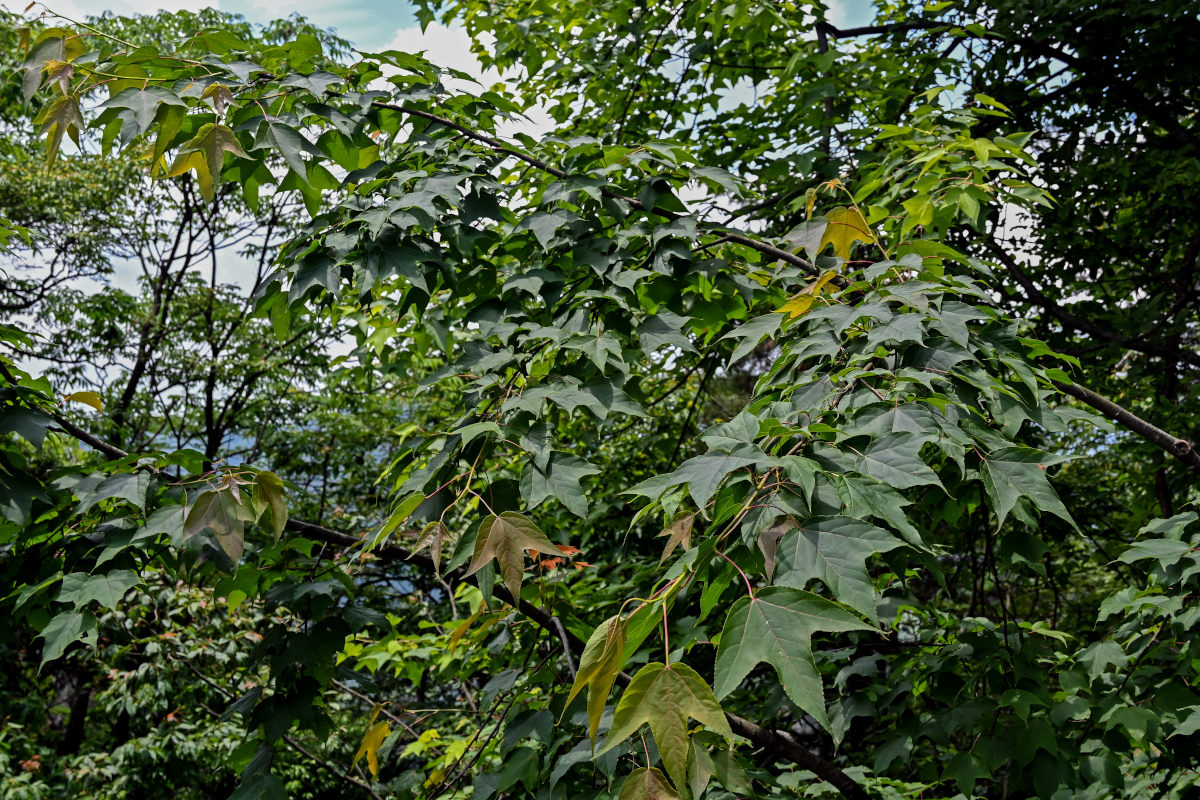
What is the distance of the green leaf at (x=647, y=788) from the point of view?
2.85 feet

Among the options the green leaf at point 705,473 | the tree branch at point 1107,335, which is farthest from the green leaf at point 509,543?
the tree branch at point 1107,335

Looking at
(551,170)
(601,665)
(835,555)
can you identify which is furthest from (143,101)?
(835,555)

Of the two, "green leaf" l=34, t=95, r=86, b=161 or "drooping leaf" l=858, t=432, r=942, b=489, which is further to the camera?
"green leaf" l=34, t=95, r=86, b=161

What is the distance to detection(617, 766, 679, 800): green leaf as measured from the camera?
2.85 feet

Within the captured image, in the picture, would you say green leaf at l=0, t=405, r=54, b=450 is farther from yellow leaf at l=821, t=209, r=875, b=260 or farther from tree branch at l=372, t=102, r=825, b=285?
yellow leaf at l=821, t=209, r=875, b=260

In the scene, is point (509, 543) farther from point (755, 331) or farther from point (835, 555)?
point (755, 331)

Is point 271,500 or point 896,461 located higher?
point 271,500

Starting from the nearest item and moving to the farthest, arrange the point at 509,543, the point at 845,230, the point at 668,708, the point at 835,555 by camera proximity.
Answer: the point at 668,708, the point at 835,555, the point at 509,543, the point at 845,230

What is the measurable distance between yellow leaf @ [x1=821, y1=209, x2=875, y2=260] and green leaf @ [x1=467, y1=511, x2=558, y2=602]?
80cm

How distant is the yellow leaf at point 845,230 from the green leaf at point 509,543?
0.80 metres

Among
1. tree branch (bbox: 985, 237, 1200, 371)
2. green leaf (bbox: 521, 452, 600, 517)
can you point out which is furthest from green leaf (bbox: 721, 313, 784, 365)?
tree branch (bbox: 985, 237, 1200, 371)

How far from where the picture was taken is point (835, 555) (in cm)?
95

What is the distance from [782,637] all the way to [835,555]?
0.44 feet

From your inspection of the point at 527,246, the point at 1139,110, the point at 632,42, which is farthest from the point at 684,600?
the point at 1139,110
